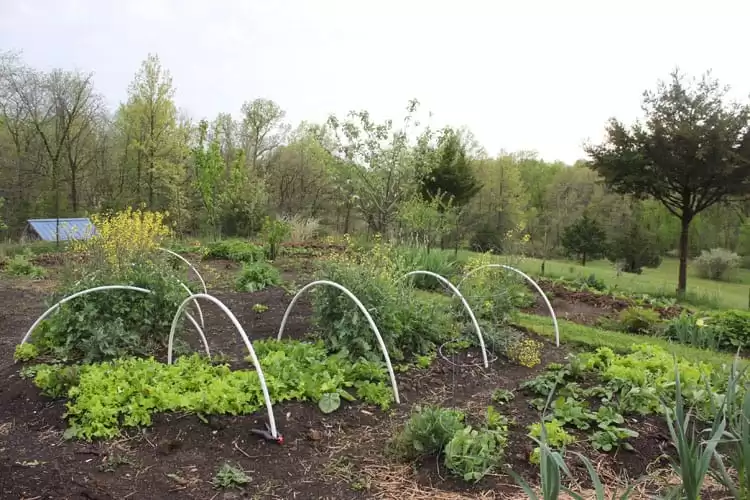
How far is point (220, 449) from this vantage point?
3193mm

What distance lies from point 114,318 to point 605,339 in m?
5.29

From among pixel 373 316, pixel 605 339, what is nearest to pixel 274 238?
pixel 373 316

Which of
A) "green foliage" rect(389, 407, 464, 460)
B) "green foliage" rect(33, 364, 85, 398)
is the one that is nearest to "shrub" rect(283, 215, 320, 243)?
"green foliage" rect(33, 364, 85, 398)

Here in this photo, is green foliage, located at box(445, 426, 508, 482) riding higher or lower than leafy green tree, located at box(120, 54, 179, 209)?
lower

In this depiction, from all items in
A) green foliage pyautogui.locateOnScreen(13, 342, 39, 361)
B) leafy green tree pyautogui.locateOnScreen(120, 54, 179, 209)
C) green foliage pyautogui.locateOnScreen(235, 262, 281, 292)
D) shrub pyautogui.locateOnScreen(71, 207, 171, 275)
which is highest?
leafy green tree pyautogui.locateOnScreen(120, 54, 179, 209)

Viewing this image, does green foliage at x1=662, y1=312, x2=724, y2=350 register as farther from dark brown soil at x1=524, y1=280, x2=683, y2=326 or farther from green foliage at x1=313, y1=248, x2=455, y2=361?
green foliage at x1=313, y1=248, x2=455, y2=361

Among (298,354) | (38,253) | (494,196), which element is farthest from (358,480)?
(494,196)

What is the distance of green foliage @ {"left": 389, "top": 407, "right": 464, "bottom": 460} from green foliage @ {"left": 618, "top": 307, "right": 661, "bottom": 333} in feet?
15.8

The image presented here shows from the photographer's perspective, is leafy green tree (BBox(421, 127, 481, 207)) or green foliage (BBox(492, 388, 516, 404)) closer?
green foliage (BBox(492, 388, 516, 404))

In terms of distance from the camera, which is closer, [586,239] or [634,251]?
[634,251]

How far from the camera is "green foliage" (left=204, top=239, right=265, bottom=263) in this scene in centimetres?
1049

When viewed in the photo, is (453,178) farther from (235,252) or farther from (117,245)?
(117,245)

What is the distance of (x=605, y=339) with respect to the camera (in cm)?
621

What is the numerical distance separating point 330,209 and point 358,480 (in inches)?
829
